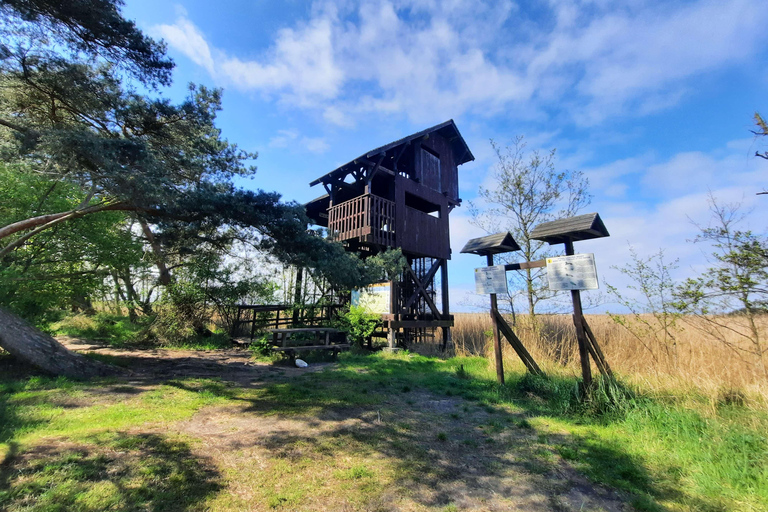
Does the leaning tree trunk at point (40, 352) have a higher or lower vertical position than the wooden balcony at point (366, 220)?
lower

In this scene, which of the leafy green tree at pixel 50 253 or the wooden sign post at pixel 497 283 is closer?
the wooden sign post at pixel 497 283

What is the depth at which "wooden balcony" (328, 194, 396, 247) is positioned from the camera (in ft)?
37.7

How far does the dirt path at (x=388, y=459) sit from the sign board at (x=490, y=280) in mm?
2267

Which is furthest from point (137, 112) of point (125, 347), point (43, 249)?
point (125, 347)

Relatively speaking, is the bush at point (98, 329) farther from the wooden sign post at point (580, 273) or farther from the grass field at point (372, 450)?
the wooden sign post at point (580, 273)

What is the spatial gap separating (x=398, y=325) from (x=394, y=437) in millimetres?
7689

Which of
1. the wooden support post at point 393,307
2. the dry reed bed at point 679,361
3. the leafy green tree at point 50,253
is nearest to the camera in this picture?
the dry reed bed at point 679,361

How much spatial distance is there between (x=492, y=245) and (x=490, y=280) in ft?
2.45

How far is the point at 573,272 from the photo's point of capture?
17.7ft

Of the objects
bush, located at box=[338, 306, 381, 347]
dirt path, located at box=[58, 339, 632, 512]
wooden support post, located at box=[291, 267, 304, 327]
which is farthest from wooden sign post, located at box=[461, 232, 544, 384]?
wooden support post, located at box=[291, 267, 304, 327]

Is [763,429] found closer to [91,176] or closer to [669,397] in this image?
[669,397]

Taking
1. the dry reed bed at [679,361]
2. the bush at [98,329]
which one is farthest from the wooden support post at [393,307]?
the bush at [98,329]

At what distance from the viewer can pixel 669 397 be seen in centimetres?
452

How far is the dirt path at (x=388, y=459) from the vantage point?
271 cm
